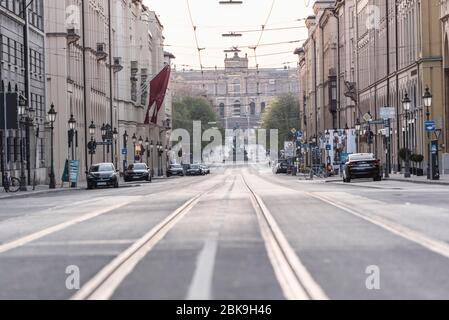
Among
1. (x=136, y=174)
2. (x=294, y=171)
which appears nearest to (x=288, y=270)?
(x=136, y=174)

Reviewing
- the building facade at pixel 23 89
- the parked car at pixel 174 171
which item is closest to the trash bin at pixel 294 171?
the parked car at pixel 174 171

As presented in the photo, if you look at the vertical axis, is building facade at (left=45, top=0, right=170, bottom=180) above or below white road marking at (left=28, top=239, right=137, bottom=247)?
above

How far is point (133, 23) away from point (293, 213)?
104 meters

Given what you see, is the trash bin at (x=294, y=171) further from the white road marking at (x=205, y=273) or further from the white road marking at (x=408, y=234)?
the white road marking at (x=205, y=273)

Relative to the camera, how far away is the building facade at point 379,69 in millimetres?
68250

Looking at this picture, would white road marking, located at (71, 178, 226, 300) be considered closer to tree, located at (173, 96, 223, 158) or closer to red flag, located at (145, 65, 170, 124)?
red flag, located at (145, 65, 170, 124)

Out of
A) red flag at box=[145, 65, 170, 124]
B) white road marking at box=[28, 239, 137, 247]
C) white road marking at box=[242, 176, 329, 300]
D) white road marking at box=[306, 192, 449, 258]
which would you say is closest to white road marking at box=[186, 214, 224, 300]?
white road marking at box=[242, 176, 329, 300]

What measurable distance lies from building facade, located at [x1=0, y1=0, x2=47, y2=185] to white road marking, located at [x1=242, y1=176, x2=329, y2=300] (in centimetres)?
3370

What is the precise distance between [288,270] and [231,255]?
1980 mm

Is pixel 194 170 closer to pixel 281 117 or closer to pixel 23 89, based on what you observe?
pixel 23 89

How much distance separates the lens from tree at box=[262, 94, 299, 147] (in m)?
185

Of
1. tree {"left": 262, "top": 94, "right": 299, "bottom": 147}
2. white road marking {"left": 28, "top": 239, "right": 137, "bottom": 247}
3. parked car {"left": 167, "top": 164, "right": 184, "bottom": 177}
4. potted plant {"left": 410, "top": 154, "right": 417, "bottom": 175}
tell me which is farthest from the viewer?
tree {"left": 262, "top": 94, "right": 299, "bottom": 147}

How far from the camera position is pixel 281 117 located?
187m

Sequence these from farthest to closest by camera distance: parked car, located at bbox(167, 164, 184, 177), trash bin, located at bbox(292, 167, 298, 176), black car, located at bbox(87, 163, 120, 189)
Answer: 1. parked car, located at bbox(167, 164, 184, 177)
2. trash bin, located at bbox(292, 167, 298, 176)
3. black car, located at bbox(87, 163, 120, 189)
